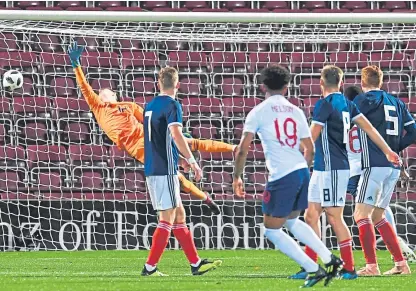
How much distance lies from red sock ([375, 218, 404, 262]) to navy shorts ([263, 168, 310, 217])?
1.99 meters

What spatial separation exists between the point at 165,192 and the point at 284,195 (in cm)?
160

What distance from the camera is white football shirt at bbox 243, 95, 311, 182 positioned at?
6.93m

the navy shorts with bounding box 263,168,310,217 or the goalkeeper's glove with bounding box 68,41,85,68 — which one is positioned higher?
the goalkeeper's glove with bounding box 68,41,85,68

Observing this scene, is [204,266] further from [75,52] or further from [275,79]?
[75,52]

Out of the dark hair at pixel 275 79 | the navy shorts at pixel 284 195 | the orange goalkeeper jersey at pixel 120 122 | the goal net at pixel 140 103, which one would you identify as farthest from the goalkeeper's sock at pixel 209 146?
the goal net at pixel 140 103

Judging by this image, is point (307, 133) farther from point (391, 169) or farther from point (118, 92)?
point (118, 92)

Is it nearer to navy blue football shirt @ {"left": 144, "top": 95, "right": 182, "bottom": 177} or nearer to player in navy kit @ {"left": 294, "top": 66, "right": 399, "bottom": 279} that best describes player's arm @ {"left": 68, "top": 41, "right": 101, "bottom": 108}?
navy blue football shirt @ {"left": 144, "top": 95, "right": 182, "bottom": 177}

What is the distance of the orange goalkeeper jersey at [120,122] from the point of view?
11.1 m

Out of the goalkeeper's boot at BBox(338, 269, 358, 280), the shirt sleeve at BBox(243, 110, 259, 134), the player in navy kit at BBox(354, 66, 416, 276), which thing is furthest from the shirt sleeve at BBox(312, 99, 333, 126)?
the goalkeeper's boot at BBox(338, 269, 358, 280)

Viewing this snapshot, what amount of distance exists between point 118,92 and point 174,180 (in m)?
7.07

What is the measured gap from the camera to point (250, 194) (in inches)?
564

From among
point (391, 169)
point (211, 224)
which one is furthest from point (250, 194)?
point (391, 169)

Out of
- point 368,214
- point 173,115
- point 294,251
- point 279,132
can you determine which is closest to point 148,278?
point 173,115

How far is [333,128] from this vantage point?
26.2 ft
